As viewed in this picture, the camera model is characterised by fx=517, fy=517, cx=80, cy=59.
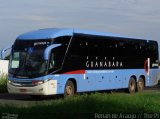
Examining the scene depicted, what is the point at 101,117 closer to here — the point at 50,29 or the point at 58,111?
the point at 58,111

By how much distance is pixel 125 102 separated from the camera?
17.4 metres

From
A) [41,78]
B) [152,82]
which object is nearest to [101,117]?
[41,78]

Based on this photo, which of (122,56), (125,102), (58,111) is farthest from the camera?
(122,56)

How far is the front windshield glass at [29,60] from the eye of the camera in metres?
22.8

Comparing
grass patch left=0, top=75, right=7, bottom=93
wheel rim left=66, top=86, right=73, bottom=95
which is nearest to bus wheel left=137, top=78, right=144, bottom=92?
wheel rim left=66, top=86, right=73, bottom=95

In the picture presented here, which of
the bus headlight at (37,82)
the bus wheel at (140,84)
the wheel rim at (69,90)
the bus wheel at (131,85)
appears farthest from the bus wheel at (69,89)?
the bus wheel at (140,84)

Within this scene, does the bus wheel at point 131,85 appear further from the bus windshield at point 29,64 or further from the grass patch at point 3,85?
the bus windshield at point 29,64

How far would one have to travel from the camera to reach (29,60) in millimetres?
22969

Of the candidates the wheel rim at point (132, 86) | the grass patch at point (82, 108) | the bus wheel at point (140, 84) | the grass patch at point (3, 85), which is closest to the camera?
the grass patch at point (82, 108)

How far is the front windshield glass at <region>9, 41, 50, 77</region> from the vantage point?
2277 centimetres

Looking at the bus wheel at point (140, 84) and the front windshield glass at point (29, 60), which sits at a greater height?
the front windshield glass at point (29, 60)

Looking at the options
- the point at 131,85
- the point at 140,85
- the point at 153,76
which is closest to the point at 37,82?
the point at 131,85

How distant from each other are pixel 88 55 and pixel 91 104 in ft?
31.9

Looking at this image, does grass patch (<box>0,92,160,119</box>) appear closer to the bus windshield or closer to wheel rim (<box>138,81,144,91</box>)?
the bus windshield
